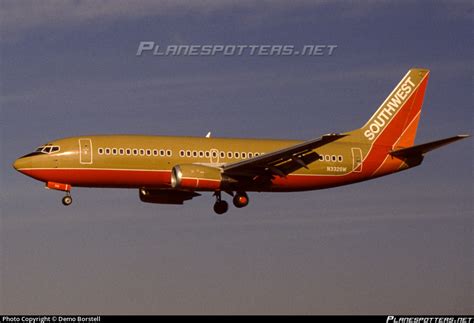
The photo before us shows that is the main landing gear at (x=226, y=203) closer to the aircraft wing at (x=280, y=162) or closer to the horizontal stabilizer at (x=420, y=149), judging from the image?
the aircraft wing at (x=280, y=162)

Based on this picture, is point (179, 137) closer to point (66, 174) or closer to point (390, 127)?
point (66, 174)

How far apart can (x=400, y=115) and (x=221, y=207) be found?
16.7 metres

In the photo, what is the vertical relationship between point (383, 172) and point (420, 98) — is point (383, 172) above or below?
below

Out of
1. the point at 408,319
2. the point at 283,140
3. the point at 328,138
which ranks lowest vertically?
the point at 408,319

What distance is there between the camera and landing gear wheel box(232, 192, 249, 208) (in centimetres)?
8006

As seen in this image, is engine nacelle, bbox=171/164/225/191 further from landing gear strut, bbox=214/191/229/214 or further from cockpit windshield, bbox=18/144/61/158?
cockpit windshield, bbox=18/144/61/158

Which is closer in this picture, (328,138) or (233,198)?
(328,138)

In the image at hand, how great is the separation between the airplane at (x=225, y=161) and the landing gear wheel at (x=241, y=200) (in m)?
0.07

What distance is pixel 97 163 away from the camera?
7525 cm

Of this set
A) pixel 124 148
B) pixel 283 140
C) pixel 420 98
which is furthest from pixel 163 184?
pixel 420 98

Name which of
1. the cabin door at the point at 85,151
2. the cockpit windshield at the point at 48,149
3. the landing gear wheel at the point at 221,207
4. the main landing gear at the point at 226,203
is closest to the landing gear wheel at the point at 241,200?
the main landing gear at the point at 226,203

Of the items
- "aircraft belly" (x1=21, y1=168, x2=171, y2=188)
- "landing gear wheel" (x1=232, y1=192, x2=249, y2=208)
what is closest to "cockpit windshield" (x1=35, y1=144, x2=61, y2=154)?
"aircraft belly" (x1=21, y1=168, x2=171, y2=188)

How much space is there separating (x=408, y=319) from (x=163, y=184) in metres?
26.4

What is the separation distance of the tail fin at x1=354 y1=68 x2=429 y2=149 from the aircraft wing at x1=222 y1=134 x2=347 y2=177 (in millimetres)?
7954
